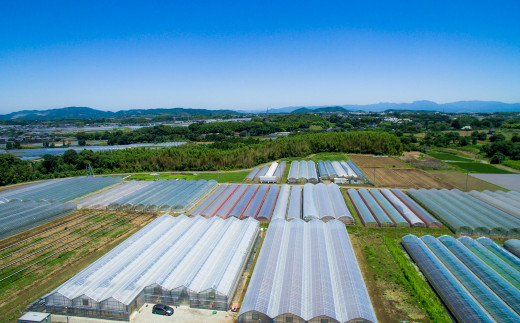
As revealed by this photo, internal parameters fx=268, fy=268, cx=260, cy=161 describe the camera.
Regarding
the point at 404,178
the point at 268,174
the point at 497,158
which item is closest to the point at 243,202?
the point at 268,174

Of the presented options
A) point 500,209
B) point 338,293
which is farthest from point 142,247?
point 500,209

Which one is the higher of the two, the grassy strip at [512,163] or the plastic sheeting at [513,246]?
the grassy strip at [512,163]

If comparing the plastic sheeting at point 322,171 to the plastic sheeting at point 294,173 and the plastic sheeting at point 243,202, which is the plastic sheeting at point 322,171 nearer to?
the plastic sheeting at point 294,173

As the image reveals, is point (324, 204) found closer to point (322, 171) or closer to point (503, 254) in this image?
point (503, 254)

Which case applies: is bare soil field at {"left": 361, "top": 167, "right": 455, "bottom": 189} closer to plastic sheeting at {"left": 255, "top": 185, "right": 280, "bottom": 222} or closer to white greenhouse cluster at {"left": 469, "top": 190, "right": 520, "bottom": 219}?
white greenhouse cluster at {"left": 469, "top": 190, "right": 520, "bottom": 219}

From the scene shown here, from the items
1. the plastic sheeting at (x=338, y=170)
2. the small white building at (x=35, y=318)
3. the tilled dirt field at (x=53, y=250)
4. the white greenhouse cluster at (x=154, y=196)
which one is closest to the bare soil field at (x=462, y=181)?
the plastic sheeting at (x=338, y=170)

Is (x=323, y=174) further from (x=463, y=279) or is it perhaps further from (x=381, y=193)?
(x=463, y=279)
